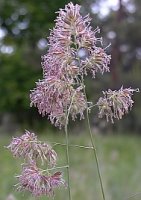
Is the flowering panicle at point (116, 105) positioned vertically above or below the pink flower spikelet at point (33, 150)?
above

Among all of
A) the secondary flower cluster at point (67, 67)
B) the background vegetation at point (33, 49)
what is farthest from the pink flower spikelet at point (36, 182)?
the background vegetation at point (33, 49)

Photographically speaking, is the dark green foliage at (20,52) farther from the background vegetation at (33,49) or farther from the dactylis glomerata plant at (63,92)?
the dactylis glomerata plant at (63,92)

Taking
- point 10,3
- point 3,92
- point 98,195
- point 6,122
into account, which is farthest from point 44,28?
point 98,195

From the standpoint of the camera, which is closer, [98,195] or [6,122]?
[98,195]

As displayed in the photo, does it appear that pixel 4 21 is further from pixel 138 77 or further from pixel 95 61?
pixel 95 61

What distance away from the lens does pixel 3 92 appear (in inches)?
1052

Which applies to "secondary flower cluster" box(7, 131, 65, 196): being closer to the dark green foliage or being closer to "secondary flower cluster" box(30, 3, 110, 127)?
"secondary flower cluster" box(30, 3, 110, 127)

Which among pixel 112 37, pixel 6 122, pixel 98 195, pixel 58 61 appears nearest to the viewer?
pixel 58 61

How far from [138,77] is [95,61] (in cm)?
2324

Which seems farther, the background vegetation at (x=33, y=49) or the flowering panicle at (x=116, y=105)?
the background vegetation at (x=33, y=49)

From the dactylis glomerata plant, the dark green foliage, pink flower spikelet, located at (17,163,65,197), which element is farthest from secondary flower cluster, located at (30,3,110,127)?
the dark green foliage

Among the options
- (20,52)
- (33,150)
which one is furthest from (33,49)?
(33,150)

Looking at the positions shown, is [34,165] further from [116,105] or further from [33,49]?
[33,49]

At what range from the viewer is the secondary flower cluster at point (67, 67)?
4.38 ft
